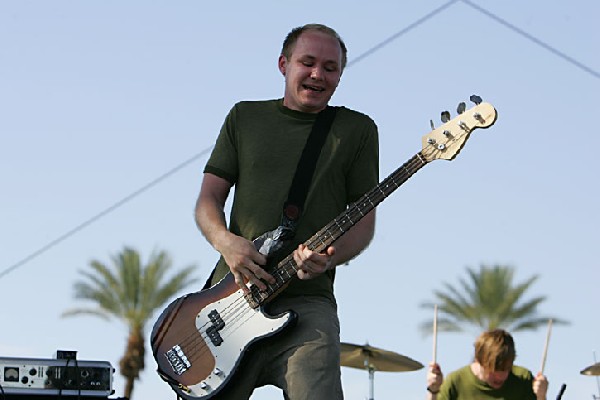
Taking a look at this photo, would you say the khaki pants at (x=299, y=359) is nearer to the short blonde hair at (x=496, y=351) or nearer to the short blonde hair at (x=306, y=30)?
the short blonde hair at (x=306, y=30)

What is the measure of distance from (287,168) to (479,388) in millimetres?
3782

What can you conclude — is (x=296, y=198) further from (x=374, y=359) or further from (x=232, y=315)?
(x=374, y=359)

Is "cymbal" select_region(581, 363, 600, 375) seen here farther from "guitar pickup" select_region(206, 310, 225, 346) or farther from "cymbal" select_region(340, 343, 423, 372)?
"guitar pickup" select_region(206, 310, 225, 346)

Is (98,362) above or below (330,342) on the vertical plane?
above

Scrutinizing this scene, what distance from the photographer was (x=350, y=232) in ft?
16.7

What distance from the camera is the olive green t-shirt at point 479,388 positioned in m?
8.47

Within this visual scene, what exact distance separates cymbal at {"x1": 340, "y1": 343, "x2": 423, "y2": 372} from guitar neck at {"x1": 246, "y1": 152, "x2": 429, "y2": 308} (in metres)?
15.8

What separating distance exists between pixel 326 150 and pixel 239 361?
88cm

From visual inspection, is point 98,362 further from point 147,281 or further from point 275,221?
point 147,281

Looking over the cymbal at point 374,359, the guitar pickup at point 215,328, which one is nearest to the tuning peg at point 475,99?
the guitar pickup at point 215,328

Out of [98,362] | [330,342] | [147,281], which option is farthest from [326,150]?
[147,281]

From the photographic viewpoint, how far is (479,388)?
8.48 metres

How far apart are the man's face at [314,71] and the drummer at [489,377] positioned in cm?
351

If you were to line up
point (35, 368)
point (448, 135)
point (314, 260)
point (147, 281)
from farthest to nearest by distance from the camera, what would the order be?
point (147, 281) < point (35, 368) < point (448, 135) < point (314, 260)
